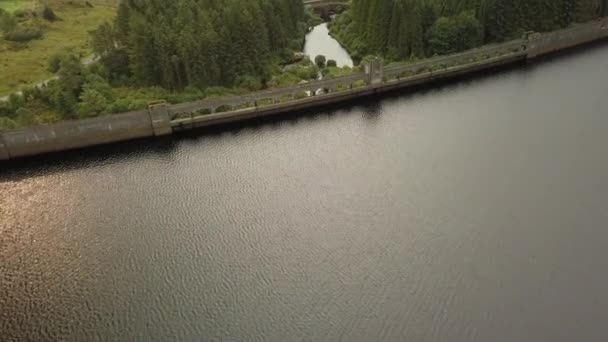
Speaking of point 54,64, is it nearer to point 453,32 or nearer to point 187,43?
point 187,43

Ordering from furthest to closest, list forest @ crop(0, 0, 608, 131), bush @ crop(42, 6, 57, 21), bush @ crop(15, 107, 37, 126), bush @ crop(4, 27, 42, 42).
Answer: bush @ crop(42, 6, 57, 21), bush @ crop(4, 27, 42, 42), forest @ crop(0, 0, 608, 131), bush @ crop(15, 107, 37, 126)

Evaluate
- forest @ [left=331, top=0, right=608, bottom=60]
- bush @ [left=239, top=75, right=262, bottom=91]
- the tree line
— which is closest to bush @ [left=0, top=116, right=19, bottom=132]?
the tree line

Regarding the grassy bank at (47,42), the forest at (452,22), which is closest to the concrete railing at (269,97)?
the forest at (452,22)

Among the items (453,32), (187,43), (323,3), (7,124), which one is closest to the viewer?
(7,124)

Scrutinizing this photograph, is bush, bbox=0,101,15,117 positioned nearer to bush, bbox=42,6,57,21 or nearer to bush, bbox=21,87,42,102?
bush, bbox=21,87,42,102

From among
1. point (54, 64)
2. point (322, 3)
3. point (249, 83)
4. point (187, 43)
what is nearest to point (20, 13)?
point (54, 64)

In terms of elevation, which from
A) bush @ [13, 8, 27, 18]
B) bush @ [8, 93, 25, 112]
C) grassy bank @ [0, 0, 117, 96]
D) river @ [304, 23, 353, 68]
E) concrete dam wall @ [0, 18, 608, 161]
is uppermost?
bush @ [13, 8, 27, 18]

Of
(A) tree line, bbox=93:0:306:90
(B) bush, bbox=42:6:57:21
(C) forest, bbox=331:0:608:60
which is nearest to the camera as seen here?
(A) tree line, bbox=93:0:306:90

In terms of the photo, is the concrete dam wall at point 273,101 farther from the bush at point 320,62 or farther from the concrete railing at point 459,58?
the bush at point 320,62
